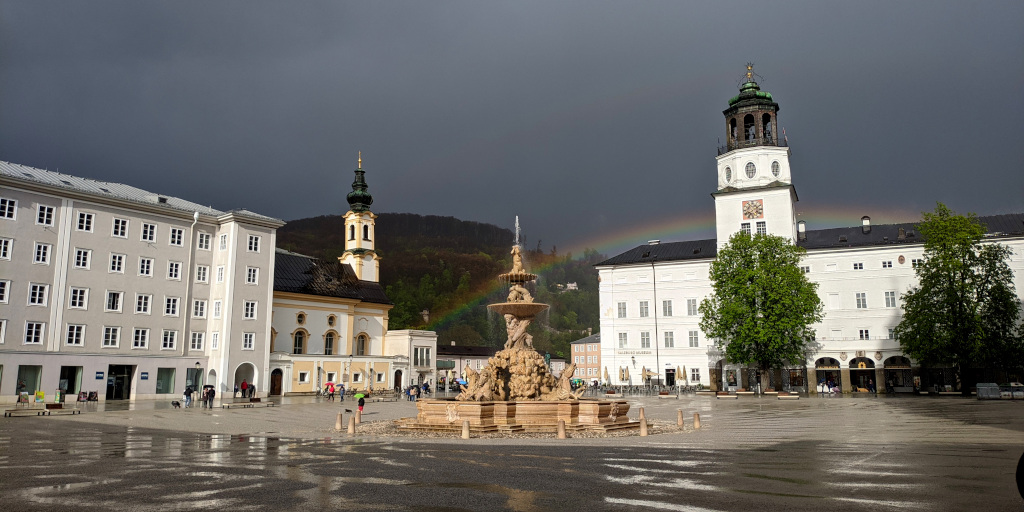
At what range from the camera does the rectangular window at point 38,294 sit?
4247 centimetres

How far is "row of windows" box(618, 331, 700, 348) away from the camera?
212 feet

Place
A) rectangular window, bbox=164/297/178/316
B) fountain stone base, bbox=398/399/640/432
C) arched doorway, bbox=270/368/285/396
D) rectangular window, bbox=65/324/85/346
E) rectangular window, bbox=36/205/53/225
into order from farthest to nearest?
arched doorway, bbox=270/368/285/396 → rectangular window, bbox=164/297/178/316 → rectangular window, bbox=65/324/85/346 → rectangular window, bbox=36/205/53/225 → fountain stone base, bbox=398/399/640/432

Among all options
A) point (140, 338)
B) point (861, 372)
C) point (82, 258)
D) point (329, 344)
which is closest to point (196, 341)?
point (140, 338)

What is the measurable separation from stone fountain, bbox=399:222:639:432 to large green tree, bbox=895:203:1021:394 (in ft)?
119

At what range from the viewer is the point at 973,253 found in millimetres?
49750

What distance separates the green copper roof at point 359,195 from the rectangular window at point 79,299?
131 feet

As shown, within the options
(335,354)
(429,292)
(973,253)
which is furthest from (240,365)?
(429,292)

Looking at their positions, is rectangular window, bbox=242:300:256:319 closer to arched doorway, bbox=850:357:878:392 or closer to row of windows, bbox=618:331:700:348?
row of windows, bbox=618:331:700:348

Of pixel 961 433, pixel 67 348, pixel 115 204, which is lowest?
pixel 961 433

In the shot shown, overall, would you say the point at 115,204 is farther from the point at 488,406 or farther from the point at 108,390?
the point at 488,406

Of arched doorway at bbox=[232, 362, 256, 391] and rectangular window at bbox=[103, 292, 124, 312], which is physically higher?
rectangular window at bbox=[103, 292, 124, 312]

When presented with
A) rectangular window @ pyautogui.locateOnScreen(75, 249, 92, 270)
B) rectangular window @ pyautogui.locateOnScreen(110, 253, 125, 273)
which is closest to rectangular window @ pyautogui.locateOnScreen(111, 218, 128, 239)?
rectangular window @ pyautogui.locateOnScreen(110, 253, 125, 273)

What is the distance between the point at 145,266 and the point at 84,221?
4.70 metres

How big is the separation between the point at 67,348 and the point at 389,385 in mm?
28877
